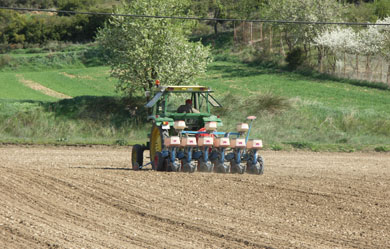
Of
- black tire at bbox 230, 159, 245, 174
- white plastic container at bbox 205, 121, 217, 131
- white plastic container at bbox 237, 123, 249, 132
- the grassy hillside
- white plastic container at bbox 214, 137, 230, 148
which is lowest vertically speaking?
the grassy hillside

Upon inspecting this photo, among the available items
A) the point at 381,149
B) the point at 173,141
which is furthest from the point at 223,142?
the point at 381,149

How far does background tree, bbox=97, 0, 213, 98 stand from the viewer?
28.2 meters

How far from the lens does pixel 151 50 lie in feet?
93.1

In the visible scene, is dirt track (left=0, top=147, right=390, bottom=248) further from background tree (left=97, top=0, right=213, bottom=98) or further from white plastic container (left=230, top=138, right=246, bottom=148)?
background tree (left=97, top=0, right=213, bottom=98)

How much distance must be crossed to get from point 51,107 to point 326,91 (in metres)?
19.6

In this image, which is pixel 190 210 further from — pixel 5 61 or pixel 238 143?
pixel 5 61

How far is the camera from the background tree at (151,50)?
28219mm

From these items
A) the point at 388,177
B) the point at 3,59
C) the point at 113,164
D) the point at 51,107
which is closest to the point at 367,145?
the point at 388,177

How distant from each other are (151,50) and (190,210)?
19059mm

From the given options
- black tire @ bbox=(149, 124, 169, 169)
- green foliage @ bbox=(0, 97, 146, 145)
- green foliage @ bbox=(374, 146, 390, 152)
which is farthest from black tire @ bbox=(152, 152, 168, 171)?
green foliage @ bbox=(374, 146, 390, 152)

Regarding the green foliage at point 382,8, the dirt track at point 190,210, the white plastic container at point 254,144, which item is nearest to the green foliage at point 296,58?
the green foliage at point 382,8

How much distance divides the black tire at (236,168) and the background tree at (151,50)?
1433cm

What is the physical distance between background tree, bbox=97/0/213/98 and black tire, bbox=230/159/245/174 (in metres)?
14.3

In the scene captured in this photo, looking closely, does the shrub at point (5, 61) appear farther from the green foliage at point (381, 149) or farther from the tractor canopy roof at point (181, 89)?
the tractor canopy roof at point (181, 89)
